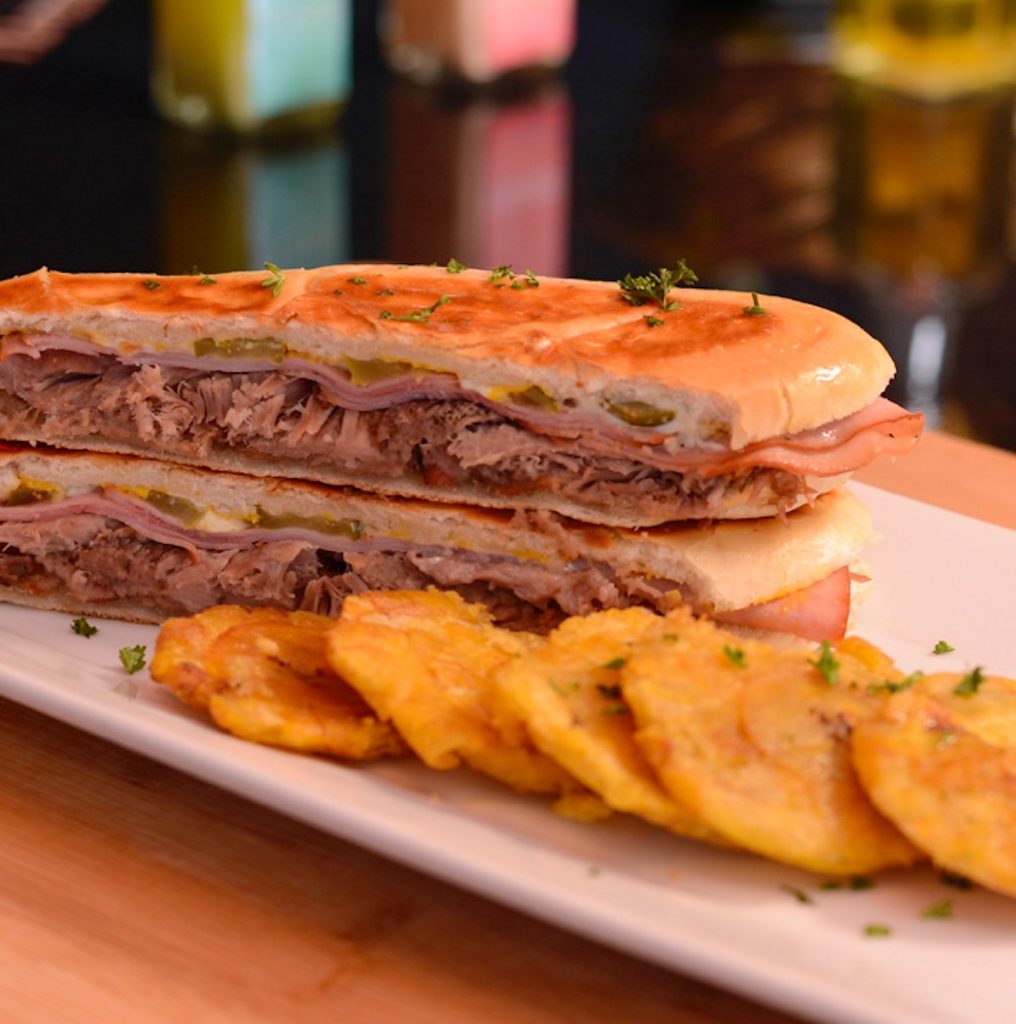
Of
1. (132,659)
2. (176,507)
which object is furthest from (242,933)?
(176,507)

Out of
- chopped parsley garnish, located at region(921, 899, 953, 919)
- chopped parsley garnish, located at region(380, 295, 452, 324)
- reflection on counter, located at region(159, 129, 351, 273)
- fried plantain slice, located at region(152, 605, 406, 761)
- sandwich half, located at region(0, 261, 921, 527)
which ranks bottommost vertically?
reflection on counter, located at region(159, 129, 351, 273)

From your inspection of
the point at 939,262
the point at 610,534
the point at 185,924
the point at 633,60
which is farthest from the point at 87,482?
the point at 633,60

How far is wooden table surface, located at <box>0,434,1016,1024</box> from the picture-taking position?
2.62m

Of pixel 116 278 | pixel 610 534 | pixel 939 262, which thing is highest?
pixel 116 278

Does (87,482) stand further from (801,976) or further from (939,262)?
(939,262)

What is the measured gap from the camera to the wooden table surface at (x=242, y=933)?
103 inches

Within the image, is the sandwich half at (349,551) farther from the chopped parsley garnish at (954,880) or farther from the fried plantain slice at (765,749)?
the chopped parsley garnish at (954,880)

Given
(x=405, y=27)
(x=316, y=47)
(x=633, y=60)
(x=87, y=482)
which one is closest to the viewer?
(x=87, y=482)

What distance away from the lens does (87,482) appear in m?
3.94

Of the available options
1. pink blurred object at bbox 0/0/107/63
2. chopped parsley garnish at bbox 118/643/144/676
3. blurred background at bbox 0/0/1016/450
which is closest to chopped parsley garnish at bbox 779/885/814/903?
chopped parsley garnish at bbox 118/643/144/676

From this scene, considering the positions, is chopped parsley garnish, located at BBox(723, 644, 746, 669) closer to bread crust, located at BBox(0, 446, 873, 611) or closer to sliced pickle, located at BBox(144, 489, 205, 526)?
bread crust, located at BBox(0, 446, 873, 611)

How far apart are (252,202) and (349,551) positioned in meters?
4.75

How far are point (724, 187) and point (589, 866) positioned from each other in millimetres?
6426

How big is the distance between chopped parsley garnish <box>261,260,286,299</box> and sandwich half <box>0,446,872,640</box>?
0.41 m
